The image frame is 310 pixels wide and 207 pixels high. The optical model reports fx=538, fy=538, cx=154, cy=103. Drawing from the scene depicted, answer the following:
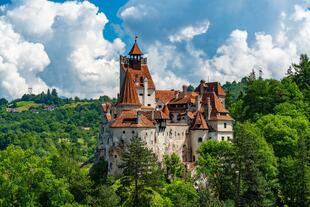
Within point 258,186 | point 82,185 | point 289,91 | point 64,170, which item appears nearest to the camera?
point 258,186

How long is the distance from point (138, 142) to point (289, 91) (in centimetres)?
3999

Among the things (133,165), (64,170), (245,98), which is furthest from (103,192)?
(245,98)

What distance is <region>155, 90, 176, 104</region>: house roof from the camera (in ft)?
311

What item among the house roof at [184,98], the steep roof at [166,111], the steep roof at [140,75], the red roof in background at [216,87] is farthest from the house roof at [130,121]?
the red roof in background at [216,87]

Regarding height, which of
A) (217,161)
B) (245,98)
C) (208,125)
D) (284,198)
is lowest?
(284,198)

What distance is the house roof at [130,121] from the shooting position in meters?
79.6

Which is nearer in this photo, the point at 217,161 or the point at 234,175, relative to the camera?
the point at 234,175

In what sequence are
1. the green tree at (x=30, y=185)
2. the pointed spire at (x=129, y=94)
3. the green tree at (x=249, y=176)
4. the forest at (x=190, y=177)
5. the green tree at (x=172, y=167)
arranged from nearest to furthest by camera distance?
the green tree at (x=249, y=176)
the forest at (x=190, y=177)
the green tree at (x=30, y=185)
the green tree at (x=172, y=167)
the pointed spire at (x=129, y=94)

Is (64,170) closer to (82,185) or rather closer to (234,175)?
(82,185)

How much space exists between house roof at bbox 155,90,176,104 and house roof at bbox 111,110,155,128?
13995 mm

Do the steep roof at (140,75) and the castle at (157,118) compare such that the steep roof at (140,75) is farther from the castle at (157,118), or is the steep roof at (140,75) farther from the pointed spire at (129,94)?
the pointed spire at (129,94)

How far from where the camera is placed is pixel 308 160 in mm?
85062

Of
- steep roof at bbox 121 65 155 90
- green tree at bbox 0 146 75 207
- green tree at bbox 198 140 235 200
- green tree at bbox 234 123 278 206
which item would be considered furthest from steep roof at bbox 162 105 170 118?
green tree at bbox 0 146 75 207

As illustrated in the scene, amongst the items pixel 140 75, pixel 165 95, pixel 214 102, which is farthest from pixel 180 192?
pixel 140 75
